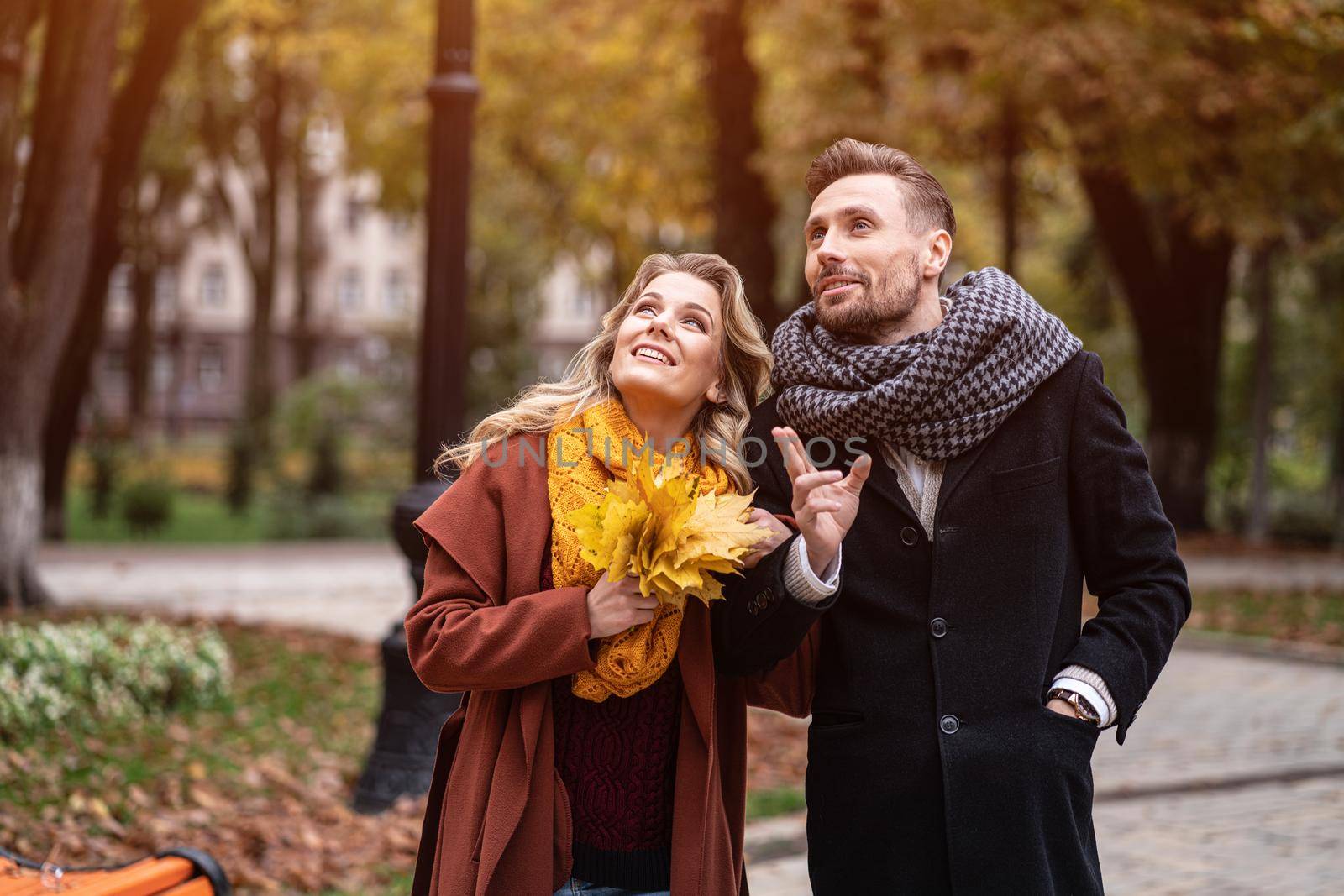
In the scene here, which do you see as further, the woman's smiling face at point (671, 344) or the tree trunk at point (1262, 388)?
the tree trunk at point (1262, 388)

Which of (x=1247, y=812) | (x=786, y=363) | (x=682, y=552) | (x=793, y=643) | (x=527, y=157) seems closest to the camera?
(x=682, y=552)

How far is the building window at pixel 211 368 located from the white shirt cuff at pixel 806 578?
66895 mm

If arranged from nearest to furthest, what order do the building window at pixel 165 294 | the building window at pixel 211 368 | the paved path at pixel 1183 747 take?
the paved path at pixel 1183 747 → the building window at pixel 165 294 → the building window at pixel 211 368

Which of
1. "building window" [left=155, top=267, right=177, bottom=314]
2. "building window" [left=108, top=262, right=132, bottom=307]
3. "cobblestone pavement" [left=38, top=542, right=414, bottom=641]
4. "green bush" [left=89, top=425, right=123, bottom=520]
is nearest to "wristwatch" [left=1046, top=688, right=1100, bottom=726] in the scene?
"cobblestone pavement" [left=38, top=542, right=414, bottom=641]

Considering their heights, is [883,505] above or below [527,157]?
below

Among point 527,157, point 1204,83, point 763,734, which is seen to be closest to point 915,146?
point 1204,83

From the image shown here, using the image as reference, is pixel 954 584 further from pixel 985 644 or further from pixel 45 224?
pixel 45 224

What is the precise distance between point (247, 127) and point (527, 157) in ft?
35.2

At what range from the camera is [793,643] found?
254 centimetres

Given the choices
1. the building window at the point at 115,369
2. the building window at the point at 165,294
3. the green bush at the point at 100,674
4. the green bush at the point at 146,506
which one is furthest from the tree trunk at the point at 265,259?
the building window at the point at 115,369

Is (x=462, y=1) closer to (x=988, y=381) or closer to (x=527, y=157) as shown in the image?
(x=988, y=381)

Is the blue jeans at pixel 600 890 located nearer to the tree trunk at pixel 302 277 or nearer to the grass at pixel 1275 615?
the grass at pixel 1275 615

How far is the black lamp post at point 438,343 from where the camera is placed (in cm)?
651

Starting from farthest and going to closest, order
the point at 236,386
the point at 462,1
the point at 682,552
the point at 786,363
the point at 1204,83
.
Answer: the point at 236,386 → the point at 1204,83 → the point at 462,1 → the point at 786,363 → the point at 682,552
